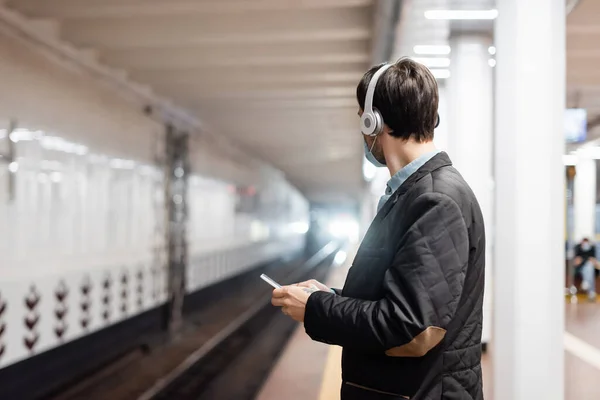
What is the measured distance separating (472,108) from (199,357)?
4.85 metres

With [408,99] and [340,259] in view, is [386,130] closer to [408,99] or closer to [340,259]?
[408,99]

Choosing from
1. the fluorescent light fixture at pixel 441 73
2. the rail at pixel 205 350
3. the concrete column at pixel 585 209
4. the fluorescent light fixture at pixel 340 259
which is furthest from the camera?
the fluorescent light fixture at pixel 340 259

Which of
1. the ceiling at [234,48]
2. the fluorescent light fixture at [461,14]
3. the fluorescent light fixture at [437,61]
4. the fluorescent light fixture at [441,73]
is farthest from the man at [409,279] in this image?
the fluorescent light fixture at [441,73]

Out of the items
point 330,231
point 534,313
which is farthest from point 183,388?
point 330,231

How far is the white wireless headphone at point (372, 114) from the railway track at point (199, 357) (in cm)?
551

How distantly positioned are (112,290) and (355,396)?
7.39m

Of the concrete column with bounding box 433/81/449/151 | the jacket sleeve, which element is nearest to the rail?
the concrete column with bounding box 433/81/449/151

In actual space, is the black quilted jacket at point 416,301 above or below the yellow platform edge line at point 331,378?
above

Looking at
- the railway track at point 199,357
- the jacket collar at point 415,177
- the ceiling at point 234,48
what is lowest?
the railway track at point 199,357

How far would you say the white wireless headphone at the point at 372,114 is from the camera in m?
1.54

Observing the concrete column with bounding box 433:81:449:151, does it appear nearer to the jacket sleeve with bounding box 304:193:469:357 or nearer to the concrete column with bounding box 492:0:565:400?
the concrete column with bounding box 492:0:565:400

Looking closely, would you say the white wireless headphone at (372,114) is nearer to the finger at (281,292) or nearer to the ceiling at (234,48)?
the finger at (281,292)

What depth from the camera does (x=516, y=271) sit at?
260 centimetres

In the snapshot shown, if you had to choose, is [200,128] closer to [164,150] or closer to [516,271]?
[164,150]
